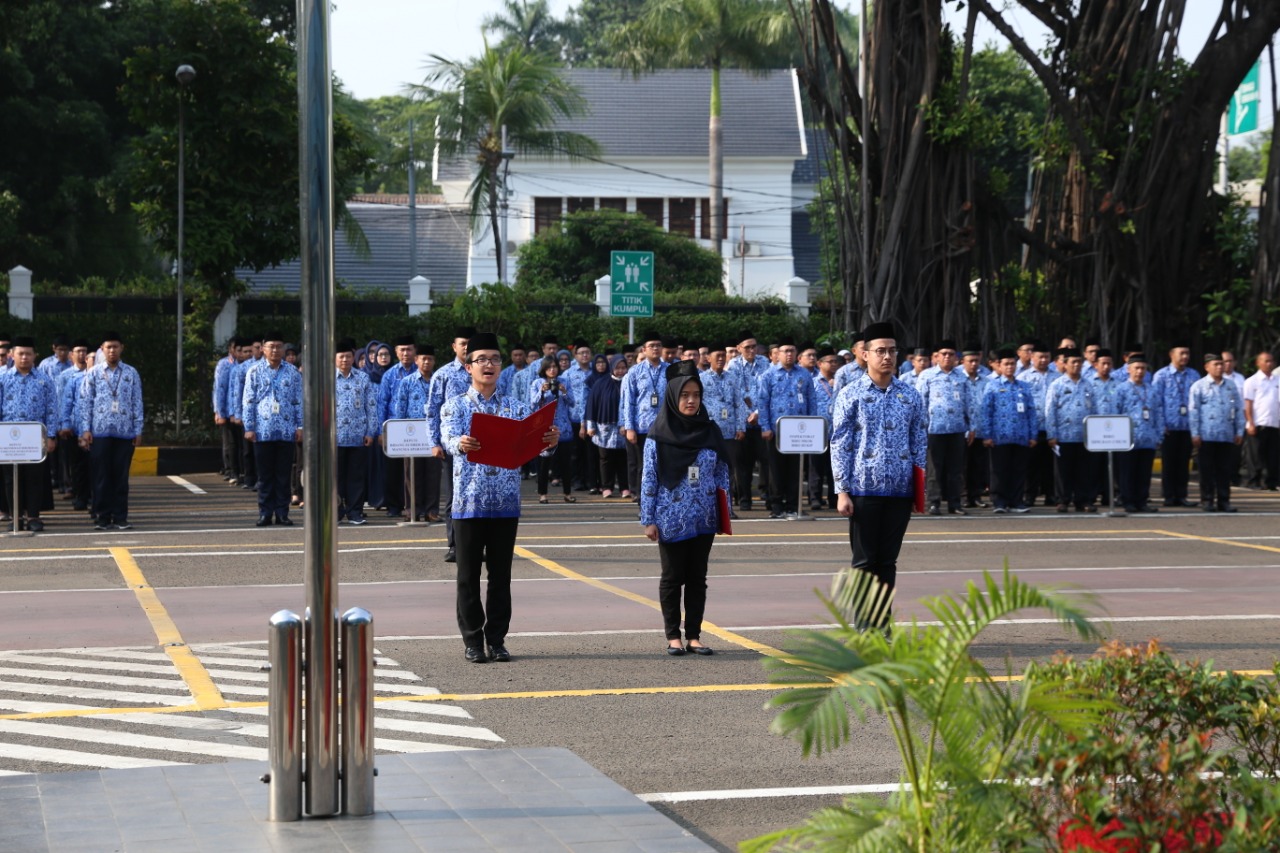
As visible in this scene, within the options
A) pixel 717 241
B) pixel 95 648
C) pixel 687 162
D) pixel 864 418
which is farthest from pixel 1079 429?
pixel 687 162

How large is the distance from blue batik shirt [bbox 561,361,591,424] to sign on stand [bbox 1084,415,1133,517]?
284 inches

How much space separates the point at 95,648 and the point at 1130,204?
20.0 m

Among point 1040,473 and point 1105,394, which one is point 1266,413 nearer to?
point 1040,473

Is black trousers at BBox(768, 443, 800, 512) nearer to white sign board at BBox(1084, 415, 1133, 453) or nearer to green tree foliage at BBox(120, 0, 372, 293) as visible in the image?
white sign board at BBox(1084, 415, 1133, 453)

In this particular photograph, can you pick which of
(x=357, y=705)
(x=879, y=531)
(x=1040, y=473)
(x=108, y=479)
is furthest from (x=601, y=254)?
(x=357, y=705)

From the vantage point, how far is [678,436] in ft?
34.8

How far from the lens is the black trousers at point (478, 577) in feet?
33.9

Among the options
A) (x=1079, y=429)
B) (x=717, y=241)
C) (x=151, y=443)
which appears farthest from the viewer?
(x=717, y=241)

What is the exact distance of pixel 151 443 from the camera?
92.1 ft

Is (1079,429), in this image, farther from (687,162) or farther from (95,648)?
(687,162)

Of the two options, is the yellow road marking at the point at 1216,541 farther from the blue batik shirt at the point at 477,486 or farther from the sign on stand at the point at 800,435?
the blue batik shirt at the point at 477,486

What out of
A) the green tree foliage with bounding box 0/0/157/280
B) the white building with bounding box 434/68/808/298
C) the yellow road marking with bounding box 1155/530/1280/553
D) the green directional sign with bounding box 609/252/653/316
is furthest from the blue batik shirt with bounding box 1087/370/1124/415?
the white building with bounding box 434/68/808/298

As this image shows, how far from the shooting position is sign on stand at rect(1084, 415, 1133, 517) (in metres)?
20.5

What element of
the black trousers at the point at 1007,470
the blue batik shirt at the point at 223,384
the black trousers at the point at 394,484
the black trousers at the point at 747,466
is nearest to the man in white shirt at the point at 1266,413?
the black trousers at the point at 1007,470
